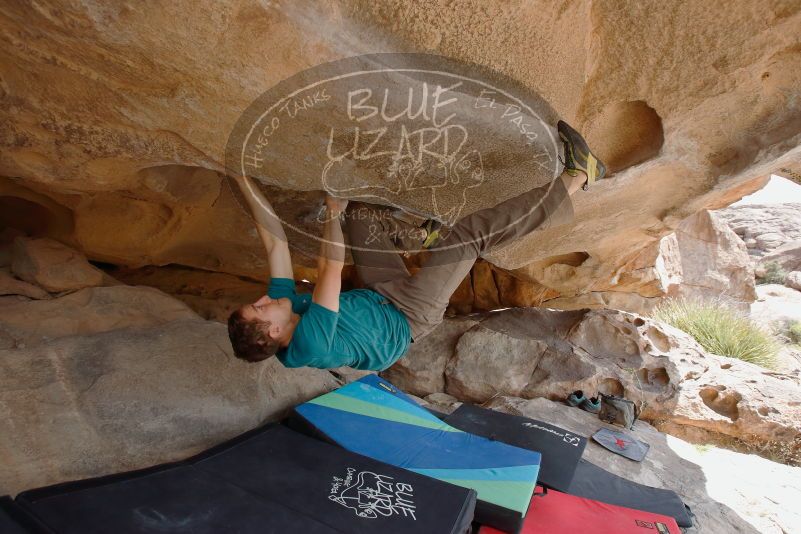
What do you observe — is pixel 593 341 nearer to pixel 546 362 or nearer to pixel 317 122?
pixel 546 362

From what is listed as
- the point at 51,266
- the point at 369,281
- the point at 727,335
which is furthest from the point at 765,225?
the point at 51,266

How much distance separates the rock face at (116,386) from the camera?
6.95 feet

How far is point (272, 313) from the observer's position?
7.04 feet

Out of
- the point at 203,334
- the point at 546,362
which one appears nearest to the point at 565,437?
the point at 546,362

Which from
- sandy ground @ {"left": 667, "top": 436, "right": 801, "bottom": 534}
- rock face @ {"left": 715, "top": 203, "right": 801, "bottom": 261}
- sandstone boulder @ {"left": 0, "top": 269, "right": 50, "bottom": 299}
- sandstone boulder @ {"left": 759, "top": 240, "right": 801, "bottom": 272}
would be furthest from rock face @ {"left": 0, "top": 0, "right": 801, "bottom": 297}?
rock face @ {"left": 715, "top": 203, "right": 801, "bottom": 261}

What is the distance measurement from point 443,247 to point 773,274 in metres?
18.1

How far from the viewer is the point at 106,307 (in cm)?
294

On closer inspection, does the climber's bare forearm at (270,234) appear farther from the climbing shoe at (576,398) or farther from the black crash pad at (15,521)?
the climbing shoe at (576,398)

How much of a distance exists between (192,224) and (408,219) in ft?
5.92

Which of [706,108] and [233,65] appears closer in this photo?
[233,65]

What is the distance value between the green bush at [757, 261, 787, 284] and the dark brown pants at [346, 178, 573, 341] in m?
17.3

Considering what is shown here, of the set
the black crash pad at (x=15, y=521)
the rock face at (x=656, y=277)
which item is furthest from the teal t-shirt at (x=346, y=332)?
the rock face at (x=656, y=277)

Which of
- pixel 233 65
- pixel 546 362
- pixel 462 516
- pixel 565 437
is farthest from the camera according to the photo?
pixel 546 362

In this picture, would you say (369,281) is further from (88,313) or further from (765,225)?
(765,225)
